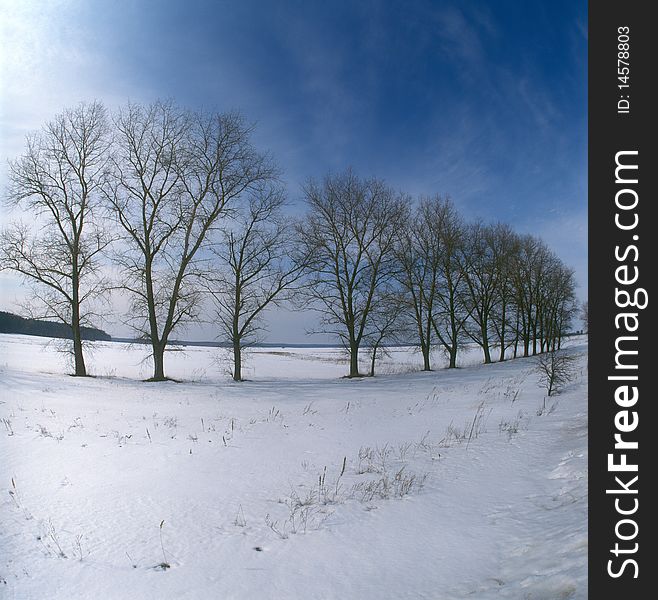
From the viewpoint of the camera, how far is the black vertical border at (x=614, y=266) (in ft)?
6.21

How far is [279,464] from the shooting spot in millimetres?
6246

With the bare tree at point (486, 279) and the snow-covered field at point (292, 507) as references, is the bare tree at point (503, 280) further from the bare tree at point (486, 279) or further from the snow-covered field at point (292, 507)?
the snow-covered field at point (292, 507)

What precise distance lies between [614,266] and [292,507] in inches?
166

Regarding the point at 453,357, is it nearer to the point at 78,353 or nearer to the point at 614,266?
the point at 78,353

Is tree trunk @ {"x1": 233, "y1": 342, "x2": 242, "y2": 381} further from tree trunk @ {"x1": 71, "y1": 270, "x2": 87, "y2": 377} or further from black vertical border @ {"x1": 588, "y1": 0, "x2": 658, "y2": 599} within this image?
black vertical border @ {"x1": 588, "y1": 0, "x2": 658, "y2": 599}

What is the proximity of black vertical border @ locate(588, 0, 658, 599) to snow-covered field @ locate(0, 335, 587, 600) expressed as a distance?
0.45 m

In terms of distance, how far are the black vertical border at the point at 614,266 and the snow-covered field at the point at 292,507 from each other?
0.45 meters

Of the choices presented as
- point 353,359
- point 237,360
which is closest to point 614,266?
point 237,360

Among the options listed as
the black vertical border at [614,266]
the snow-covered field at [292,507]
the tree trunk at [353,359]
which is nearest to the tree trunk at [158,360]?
the snow-covered field at [292,507]

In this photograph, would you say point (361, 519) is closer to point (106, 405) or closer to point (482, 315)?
point (106, 405)

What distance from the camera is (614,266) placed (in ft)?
6.86

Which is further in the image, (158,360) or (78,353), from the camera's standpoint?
(158,360)

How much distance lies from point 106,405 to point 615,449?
44.3ft

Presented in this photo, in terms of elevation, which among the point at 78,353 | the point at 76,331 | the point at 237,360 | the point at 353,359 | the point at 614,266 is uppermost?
the point at 614,266
